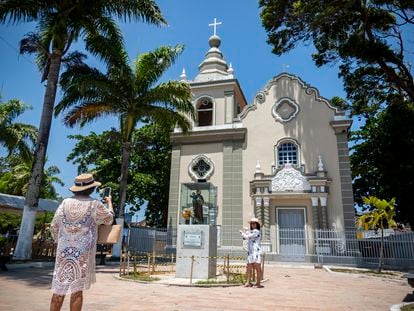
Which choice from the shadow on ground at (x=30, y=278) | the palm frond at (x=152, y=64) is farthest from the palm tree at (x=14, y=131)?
the shadow on ground at (x=30, y=278)

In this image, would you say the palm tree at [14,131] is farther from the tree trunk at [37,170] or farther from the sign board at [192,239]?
the sign board at [192,239]

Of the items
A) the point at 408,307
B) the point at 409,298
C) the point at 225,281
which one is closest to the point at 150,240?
the point at 225,281

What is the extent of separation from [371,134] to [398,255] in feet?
31.8

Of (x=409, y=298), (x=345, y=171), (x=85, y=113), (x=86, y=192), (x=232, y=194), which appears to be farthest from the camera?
(x=232, y=194)

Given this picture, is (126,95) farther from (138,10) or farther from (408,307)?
(408,307)

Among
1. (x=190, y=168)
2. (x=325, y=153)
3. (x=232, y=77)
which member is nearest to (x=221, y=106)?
(x=232, y=77)

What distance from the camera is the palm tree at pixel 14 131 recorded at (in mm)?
19734

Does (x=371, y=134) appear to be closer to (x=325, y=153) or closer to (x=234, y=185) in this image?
(x=325, y=153)

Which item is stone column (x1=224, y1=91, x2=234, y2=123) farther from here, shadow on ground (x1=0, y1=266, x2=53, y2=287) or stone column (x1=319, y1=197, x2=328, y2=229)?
shadow on ground (x1=0, y1=266, x2=53, y2=287)

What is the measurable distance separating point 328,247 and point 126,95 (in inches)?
483

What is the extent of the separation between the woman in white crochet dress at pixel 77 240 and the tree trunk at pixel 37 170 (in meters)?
8.86

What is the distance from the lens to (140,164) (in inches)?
1015

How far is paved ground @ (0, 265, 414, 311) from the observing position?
5.62 metres

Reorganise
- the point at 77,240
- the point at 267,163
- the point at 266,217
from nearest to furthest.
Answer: the point at 77,240
the point at 266,217
the point at 267,163
